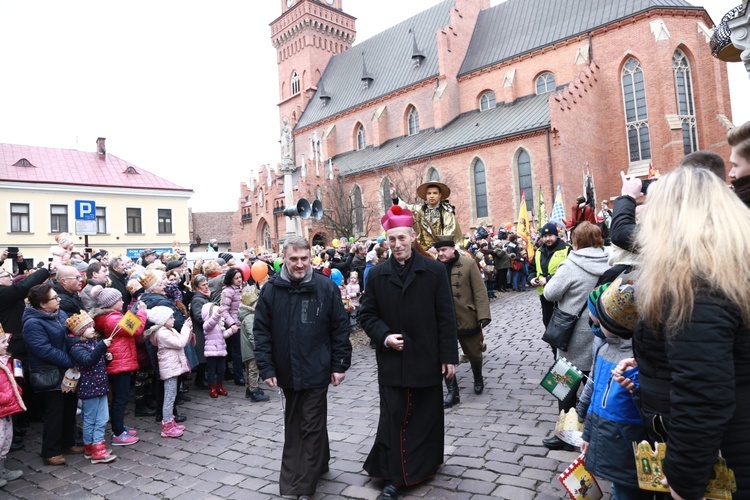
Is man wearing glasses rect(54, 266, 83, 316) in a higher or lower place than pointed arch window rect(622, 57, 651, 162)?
lower

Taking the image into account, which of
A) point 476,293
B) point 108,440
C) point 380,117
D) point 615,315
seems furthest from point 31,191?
point 615,315

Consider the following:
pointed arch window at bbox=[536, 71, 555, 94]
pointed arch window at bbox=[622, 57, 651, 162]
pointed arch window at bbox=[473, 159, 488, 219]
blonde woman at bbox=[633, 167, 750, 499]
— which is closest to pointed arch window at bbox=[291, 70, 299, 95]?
pointed arch window at bbox=[536, 71, 555, 94]

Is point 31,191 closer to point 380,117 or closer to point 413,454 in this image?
point 380,117

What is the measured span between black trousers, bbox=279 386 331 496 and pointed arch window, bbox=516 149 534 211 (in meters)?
25.4

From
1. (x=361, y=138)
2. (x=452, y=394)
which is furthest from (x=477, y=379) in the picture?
(x=361, y=138)

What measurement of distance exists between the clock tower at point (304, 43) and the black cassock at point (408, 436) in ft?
149

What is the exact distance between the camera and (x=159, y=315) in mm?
5930

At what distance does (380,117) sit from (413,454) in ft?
119

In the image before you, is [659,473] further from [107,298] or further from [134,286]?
[134,286]

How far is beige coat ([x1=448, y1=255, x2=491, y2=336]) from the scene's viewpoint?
619cm

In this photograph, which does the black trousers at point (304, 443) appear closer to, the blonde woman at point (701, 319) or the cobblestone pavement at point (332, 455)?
the cobblestone pavement at point (332, 455)

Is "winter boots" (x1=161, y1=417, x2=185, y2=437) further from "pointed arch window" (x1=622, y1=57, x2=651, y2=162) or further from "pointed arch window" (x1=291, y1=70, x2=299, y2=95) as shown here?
"pointed arch window" (x1=291, y1=70, x2=299, y2=95)

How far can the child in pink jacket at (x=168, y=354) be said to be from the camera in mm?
5703

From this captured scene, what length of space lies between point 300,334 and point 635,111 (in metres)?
30.1
